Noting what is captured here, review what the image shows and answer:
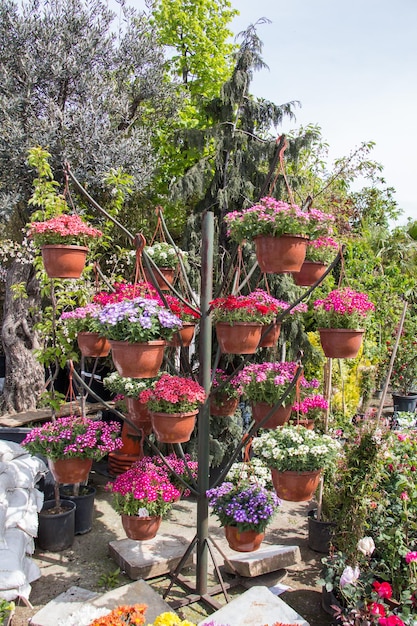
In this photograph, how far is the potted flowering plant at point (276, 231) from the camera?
2.80 meters

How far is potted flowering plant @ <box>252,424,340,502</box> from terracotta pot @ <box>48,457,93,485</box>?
131cm

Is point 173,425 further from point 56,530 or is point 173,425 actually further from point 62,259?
point 56,530

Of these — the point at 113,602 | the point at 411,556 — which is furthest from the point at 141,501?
the point at 411,556

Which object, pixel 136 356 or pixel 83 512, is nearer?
pixel 136 356

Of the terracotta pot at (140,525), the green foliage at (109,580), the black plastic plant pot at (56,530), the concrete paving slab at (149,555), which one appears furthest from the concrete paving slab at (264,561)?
the black plastic plant pot at (56,530)

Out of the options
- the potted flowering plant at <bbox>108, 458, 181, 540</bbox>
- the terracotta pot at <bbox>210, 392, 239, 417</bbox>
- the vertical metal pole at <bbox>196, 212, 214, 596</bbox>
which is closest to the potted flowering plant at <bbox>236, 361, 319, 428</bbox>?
the vertical metal pole at <bbox>196, 212, 214, 596</bbox>

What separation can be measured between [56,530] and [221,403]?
1718mm

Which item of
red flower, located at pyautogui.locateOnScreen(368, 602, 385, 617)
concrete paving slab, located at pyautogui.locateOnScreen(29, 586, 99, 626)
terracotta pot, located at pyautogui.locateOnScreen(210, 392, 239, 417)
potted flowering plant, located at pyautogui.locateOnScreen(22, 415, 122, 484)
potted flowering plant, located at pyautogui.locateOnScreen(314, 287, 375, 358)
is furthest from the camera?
terracotta pot, located at pyautogui.locateOnScreen(210, 392, 239, 417)

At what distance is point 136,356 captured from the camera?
2.68 meters

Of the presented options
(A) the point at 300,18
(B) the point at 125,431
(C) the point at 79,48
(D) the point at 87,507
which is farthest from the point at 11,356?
(A) the point at 300,18

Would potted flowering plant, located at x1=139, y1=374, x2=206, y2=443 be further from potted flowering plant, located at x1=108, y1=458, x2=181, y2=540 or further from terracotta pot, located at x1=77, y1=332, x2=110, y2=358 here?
potted flowering plant, located at x1=108, y1=458, x2=181, y2=540

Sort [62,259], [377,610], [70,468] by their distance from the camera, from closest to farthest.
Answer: [377,610] < [62,259] < [70,468]

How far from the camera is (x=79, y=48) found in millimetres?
5758

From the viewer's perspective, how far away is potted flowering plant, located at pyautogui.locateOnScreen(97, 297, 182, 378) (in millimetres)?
2635
